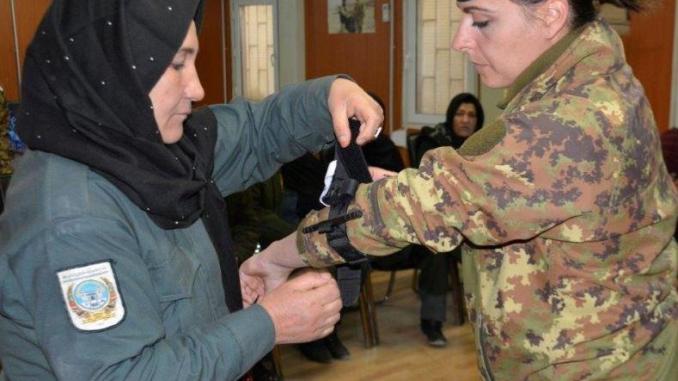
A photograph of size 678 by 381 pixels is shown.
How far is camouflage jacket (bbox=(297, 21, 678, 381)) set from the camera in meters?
1.19

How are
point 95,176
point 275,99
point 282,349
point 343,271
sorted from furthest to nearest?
point 282,349 < point 275,99 < point 343,271 < point 95,176

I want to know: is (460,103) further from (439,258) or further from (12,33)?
(12,33)

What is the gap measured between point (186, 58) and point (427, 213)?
0.47 m

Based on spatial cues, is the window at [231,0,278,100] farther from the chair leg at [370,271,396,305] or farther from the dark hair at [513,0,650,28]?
the dark hair at [513,0,650,28]

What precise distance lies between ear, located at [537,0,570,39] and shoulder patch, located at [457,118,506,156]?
0.70ft

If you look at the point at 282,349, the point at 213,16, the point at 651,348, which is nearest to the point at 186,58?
the point at 651,348

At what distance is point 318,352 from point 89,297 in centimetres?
304

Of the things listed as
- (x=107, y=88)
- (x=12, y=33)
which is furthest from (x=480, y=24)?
(x=12, y=33)

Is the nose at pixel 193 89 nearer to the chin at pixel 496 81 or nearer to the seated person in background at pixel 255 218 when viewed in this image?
the chin at pixel 496 81

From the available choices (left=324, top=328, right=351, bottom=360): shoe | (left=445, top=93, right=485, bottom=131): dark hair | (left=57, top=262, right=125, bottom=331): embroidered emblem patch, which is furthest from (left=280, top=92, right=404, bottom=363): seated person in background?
(left=57, top=262, right=125, bottom=331): embroidered emblem patch

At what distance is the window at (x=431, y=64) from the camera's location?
6.09 m

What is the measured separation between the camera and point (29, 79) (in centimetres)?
120

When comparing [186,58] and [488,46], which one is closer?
[186,58]

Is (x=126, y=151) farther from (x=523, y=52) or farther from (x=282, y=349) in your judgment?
(x=282, y=349)
